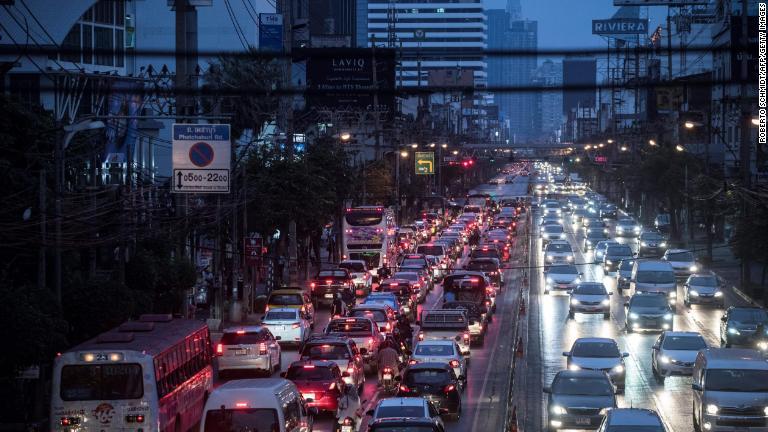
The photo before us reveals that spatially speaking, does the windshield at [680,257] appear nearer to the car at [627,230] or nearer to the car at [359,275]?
the car at [359,275]

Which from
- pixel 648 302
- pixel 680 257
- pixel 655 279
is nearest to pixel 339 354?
pixel 648 302

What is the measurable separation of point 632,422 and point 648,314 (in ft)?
78.1

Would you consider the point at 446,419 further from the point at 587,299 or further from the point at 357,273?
the point at 357,273

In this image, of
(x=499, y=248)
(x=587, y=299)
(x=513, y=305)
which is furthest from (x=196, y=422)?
(x=499, y=248)

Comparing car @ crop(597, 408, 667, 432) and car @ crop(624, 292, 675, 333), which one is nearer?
car @ crop(597, 408, 667, 432)

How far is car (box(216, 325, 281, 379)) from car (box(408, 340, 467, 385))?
425 centimetres

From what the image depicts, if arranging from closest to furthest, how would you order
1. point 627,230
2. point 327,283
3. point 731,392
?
1. point 731,392
2. point 327,283
3. point 627,230

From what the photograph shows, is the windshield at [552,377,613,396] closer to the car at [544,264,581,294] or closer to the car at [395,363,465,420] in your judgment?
the car at [395,363,465,420]

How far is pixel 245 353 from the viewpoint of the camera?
3291cm

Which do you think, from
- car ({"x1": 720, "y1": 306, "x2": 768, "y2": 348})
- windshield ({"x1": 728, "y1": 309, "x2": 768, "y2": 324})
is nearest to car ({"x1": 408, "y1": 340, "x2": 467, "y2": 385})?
car ({"x1": 720, "y1": 306, "x2": 768, "y2": 348})

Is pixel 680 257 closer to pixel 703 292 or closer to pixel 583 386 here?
pixel 703 292

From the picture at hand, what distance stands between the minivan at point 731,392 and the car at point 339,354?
8535 millimetres

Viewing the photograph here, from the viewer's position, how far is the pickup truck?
3644 cm

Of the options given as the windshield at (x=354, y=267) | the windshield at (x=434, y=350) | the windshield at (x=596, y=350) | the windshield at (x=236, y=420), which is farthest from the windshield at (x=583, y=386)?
the windshield at (x=354, y=267)
